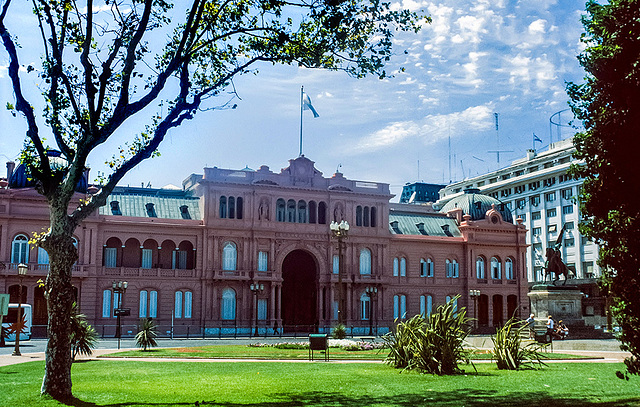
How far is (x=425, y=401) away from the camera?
1328cm

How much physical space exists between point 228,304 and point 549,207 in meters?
54.8

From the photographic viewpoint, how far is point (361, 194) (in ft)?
217

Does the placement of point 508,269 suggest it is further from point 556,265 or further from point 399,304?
point 556,265

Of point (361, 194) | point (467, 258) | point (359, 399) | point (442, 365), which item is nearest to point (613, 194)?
point (359, 399)

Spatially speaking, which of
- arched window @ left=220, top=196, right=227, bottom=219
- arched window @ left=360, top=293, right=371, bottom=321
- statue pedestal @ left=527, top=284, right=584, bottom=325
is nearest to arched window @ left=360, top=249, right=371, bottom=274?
arched window @ left=360, top=293, right=371, bottom=321

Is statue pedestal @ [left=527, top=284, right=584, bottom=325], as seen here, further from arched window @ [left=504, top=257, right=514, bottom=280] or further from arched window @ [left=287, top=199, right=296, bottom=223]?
arched window @ [left=504, top=257, right=514, bottom=280]

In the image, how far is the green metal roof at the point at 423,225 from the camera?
232ft

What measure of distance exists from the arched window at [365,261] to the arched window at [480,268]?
1277cm

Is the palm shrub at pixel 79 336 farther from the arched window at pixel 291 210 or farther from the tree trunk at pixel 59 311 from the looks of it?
the arched window at pixel 291 210

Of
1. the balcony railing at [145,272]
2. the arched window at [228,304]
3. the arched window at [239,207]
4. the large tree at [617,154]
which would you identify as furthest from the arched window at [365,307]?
the large tree at [617,154]

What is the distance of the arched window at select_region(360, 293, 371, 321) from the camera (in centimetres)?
6425

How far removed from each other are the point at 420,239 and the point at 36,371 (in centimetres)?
5161

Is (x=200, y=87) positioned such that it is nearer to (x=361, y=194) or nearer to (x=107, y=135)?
(x=107, y=135)

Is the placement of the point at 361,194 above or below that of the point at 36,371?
above
